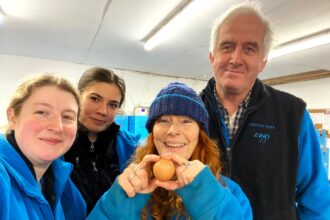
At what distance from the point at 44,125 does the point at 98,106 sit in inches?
22.2

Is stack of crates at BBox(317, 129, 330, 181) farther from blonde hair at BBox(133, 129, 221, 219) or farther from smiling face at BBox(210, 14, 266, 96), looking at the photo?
blonde hair at BBox(133, 129, 221, 219)

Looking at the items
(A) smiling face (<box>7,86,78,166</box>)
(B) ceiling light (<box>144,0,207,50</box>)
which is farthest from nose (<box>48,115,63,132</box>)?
(B) ceiling light (<box>144,0,207,50</box>)

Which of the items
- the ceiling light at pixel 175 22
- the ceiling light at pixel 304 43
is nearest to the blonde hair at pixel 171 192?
the ceiling light at pixel 175 22

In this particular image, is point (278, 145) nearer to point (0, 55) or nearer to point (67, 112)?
point (67, 112)

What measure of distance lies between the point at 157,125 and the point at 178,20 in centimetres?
233

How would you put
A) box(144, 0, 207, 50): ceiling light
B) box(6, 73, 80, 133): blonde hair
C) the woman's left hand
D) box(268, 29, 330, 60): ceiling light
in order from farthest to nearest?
1. box(268, 29, 330, 60): ceiling light
2. box(144, 0, 207, 50): ceiling light
3. box(6, 73, 80, 133): blonde hair
4. the woman's left hand

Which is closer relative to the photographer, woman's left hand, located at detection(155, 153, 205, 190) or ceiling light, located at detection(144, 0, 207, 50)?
woman's left hand, located at detection(155, 153, 205, 190)

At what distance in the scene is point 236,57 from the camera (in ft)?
4.33

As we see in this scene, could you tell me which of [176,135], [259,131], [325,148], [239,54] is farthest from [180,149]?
[325,148]

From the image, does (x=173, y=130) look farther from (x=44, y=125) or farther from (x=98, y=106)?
(x=98, y=106)

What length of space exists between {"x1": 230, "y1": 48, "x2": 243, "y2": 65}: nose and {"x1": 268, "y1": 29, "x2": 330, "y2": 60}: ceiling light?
231 cm

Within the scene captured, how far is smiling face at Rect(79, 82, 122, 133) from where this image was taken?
5.03 feet

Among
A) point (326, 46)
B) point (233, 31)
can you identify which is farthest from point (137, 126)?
point (233, 31)

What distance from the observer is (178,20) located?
316 cm
